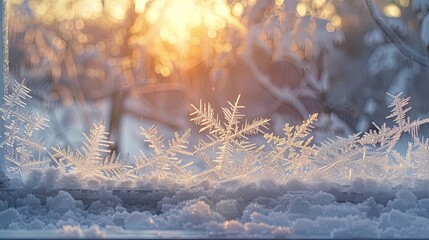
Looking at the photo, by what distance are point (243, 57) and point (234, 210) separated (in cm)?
52

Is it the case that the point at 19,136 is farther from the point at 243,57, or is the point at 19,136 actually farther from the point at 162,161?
the point at 243,57

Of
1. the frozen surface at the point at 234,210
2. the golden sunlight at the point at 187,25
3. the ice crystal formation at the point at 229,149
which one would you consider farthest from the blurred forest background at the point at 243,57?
the frozen surface at the point at 234,210

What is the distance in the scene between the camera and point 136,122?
5.12 ft

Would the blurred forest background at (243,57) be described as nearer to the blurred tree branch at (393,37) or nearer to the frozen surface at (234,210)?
the blurred tree branch at (393,37)

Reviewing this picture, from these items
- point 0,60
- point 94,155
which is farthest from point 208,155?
point 0,60

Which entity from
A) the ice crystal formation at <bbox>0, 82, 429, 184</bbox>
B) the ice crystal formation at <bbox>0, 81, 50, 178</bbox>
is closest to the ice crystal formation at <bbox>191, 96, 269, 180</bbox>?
the ice crystal formation at <bbox>0, 82, 429, 184</bbox>

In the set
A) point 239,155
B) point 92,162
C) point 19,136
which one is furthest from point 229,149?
point 19,136

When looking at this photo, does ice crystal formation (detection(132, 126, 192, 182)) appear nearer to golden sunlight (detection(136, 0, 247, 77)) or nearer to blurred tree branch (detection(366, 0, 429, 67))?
golden sunlight (detection(136, 0, 247, 77))

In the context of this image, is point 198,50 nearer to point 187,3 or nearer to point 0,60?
point 187,3

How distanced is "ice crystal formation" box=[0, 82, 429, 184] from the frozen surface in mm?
61

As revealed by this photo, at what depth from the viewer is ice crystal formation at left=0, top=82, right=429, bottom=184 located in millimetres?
1298

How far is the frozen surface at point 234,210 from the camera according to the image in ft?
2.89

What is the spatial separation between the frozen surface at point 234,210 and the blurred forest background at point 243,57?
0.28 meters

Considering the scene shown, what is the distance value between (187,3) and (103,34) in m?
0.33
